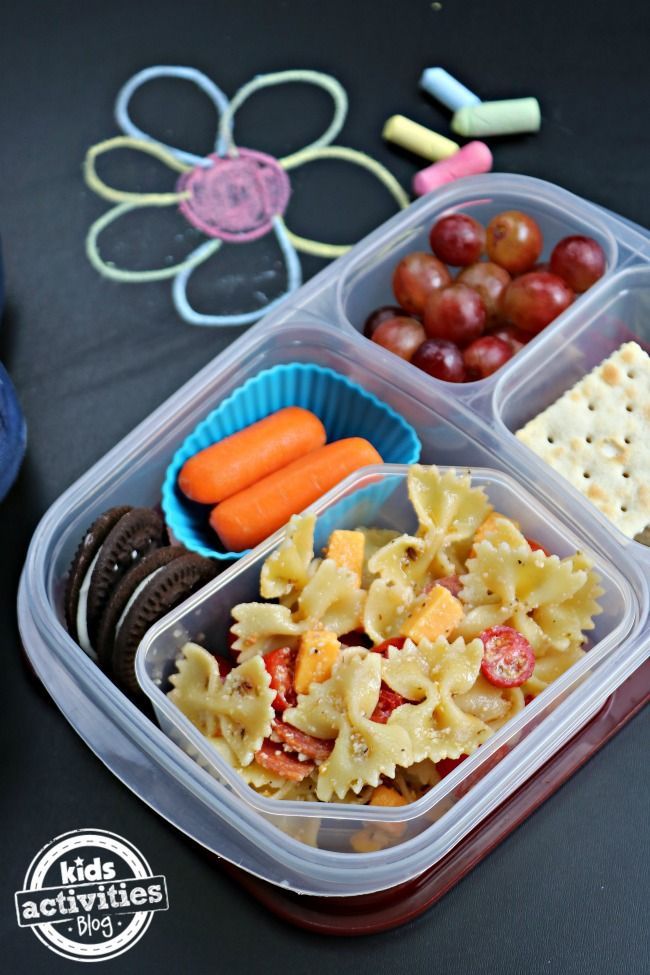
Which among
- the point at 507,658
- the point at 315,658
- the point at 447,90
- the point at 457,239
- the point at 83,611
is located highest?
the point at 447,90

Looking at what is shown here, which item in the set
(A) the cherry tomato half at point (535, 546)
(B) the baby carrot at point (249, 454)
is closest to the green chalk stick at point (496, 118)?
(B) the baby carrot at point (249, 454)

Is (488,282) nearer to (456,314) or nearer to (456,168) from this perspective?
(456,314)

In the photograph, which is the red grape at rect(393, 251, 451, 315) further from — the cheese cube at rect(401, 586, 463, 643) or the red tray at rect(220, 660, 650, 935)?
the red tray at rect(220, 660, 650, 935)

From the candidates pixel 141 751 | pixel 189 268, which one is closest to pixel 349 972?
pixel 141 751

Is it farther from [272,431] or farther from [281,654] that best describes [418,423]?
[281,654]

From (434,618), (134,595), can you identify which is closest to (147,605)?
(134,595)

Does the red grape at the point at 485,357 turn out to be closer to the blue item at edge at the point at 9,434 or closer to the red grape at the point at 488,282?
the red grape at the point at 488,282

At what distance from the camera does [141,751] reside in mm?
991

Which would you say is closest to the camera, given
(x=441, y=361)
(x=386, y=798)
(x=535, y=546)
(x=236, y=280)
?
(x=386, y=798)

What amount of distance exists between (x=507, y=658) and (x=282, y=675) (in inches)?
7.5

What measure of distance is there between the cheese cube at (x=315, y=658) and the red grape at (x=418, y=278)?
0.41 metres

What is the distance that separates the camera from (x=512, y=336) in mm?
1222

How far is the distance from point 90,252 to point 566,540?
2.12 ft

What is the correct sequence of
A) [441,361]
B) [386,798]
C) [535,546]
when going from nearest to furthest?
[386,798] → [535,546] → [441,361]
